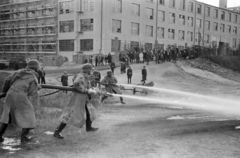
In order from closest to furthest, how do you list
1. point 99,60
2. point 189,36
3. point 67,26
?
1. point 99,60
2. point 67,26
3. point 189,36

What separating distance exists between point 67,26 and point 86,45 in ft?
16.6

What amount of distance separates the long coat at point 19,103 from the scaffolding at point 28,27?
4059cm

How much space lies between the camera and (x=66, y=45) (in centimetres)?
4500

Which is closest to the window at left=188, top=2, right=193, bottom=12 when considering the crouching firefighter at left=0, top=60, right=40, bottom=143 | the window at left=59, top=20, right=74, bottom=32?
the window at left=59, top=20, right=74, bottom=32

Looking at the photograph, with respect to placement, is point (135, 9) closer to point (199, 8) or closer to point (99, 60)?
point (99, 60)

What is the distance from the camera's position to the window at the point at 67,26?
4412 cm

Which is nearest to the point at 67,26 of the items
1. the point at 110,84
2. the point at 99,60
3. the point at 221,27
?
the point at 99,60

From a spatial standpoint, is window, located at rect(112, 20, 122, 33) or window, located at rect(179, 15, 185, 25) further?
window, located at rect(179, 15, 185, 25)

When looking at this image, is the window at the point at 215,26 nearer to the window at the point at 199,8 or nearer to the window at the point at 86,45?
the window at the point at 199,8

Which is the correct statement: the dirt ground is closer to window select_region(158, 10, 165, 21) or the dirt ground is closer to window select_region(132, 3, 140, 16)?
window select_region(132, 3, 140, 16)

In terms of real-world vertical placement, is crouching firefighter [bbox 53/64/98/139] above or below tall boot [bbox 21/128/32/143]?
above

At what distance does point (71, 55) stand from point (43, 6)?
10.5 meters

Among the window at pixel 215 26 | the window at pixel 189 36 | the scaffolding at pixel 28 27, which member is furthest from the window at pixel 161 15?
the scaffolding at pixel 28 27

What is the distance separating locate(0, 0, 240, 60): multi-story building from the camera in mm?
41312
